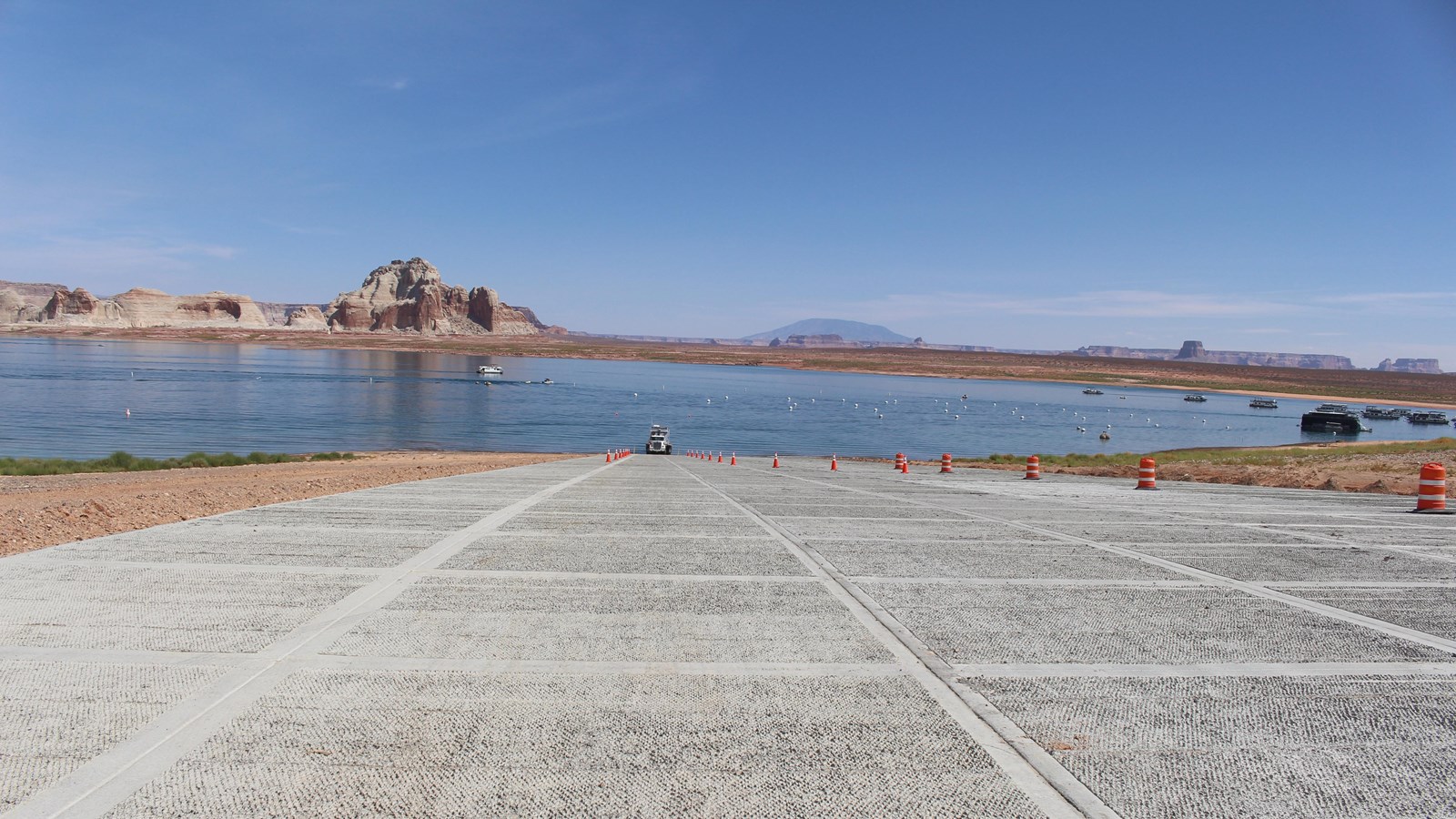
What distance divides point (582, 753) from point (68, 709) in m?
2.54

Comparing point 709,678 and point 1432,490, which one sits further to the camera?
point 1432,490

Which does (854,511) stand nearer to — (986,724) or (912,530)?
(912,530)

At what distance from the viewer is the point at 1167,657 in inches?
202

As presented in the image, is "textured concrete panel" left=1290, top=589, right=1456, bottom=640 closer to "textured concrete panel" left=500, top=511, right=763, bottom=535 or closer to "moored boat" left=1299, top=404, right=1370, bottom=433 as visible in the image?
"textured concrete panel" left=500, top=511, right=763, bottom=535

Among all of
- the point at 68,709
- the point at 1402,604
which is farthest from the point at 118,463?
the point at 1402,604

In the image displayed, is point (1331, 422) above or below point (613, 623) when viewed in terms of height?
below

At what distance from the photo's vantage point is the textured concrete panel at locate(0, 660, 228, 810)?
3393 millimetres

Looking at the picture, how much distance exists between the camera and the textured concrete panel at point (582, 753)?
10.6ft

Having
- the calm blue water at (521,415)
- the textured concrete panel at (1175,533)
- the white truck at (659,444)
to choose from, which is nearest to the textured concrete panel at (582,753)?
the textured concrete panel at (1175,533)

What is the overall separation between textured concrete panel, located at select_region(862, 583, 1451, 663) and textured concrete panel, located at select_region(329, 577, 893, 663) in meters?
0.64

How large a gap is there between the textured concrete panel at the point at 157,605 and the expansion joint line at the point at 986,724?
3834 millimetres

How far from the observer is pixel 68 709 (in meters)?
3.92

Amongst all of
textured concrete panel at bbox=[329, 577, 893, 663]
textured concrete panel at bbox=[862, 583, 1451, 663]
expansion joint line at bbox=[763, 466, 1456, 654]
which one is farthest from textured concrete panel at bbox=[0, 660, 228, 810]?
expansion joint line at bbox=[763, 466, 1456, 654]

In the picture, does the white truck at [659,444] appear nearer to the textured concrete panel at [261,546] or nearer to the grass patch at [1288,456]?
the grass patch at [1288,456]
